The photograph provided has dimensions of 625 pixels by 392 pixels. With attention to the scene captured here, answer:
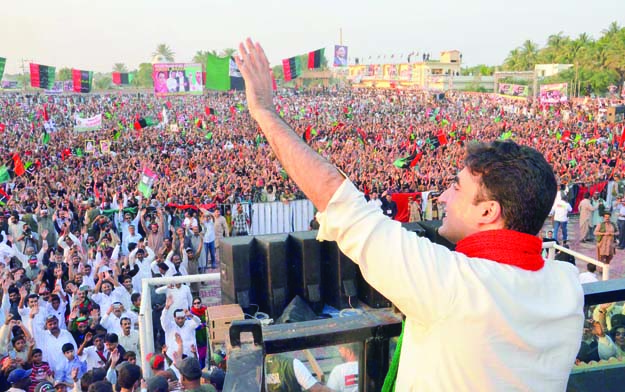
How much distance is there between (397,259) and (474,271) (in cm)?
14

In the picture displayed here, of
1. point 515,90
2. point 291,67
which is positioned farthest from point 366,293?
point 515,90

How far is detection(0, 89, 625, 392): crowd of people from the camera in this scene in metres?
5.55

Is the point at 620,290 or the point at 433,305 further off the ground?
the point at 433,305

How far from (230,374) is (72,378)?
495 cm

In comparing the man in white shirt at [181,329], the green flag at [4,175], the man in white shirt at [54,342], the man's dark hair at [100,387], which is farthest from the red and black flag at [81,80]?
the man's dark hair at [100,387]

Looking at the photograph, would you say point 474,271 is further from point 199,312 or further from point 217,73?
point 217,73

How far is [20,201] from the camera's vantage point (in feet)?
37.0

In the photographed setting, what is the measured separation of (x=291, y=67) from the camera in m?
28.5

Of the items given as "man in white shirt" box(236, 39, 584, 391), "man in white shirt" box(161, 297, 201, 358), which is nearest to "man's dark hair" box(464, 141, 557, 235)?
"man in white shirt" box(236, 39, 584, 391)

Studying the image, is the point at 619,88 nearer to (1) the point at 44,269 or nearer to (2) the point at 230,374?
(1) the point at 44,269

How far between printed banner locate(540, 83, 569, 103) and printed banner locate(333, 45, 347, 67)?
14.1 m

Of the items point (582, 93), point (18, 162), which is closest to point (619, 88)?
point (582, 93)

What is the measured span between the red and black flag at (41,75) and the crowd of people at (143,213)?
200 cm

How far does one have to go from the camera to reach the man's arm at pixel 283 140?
1.04m
